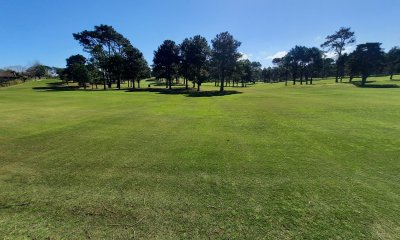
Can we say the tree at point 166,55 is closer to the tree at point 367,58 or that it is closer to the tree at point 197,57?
the tree at point 197,57

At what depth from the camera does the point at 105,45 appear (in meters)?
85.9

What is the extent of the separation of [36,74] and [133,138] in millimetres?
153385

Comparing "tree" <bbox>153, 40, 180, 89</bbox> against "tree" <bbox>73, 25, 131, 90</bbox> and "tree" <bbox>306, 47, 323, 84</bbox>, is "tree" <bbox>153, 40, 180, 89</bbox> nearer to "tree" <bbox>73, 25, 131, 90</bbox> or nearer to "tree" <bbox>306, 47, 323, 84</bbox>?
"tree" <bbox>73, 25, 131, 90</bbox>

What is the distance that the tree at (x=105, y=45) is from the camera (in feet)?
236

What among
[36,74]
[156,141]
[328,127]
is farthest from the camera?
[36,74]

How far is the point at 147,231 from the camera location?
478cm

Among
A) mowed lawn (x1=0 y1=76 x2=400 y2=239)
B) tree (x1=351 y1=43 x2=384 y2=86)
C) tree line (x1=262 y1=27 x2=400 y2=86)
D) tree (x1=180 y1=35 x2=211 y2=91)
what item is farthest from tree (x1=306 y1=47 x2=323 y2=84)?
mowed lawn (x1=0 y1=76 x2=400 y2=239)

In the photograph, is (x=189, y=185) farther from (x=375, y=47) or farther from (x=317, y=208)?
(x=375, y=47)

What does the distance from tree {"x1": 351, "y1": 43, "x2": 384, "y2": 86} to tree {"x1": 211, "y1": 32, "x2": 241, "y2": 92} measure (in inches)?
1295

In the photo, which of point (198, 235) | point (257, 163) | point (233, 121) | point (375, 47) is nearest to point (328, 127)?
point (233, 121)

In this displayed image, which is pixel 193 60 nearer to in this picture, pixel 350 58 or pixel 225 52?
pixel 225 52

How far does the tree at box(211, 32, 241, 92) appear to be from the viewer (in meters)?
52.6

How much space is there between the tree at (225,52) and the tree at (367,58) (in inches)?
1295

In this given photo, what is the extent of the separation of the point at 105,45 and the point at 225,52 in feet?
172
